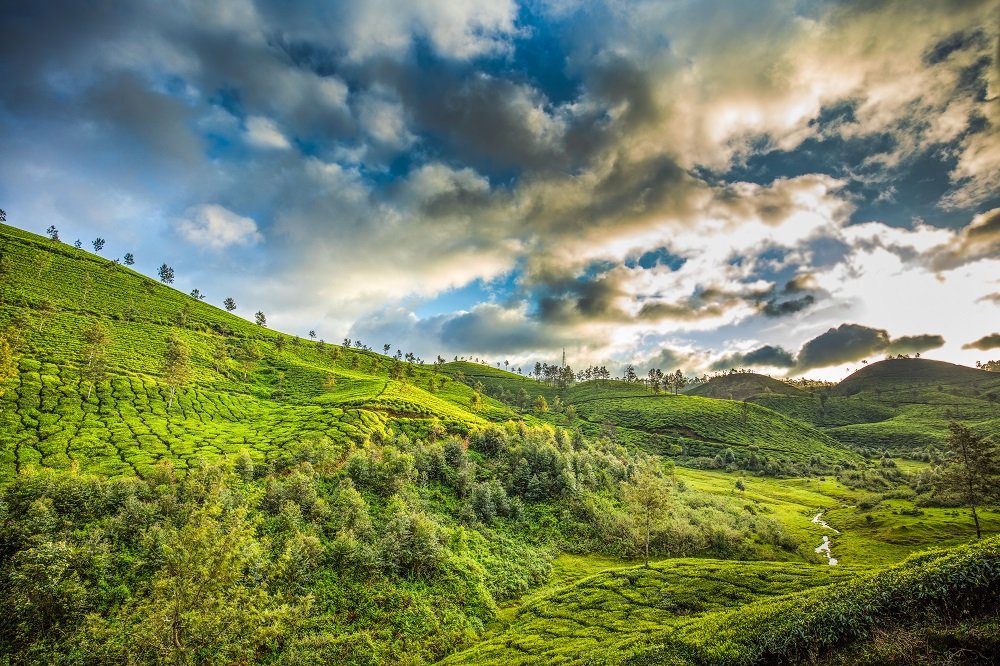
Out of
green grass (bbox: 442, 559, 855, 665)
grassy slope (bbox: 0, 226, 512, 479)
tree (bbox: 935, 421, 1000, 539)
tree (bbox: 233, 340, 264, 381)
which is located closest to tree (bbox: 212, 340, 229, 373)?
grassy slope (bbox: 0, 226, 512, 479)

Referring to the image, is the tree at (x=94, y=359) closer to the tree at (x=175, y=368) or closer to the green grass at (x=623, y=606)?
the tree at (x=175, y=368)

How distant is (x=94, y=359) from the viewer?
3767 inches

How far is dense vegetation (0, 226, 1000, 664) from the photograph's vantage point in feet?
86.2

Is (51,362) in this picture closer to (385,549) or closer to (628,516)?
(385,549)

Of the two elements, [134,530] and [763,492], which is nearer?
[134,530]

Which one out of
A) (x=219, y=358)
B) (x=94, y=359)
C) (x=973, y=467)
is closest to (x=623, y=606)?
(x=973, y=467)

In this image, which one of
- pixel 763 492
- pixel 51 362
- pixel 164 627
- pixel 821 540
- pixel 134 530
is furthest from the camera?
pixel 763 492

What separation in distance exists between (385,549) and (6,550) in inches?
1386

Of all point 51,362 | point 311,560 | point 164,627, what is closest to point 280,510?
point 311,560

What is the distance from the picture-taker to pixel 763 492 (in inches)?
5241

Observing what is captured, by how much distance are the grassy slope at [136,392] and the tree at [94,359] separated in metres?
1.80

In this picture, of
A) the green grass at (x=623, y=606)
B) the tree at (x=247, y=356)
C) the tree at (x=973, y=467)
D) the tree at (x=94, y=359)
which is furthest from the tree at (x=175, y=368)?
the tree at (x=973, y=467)

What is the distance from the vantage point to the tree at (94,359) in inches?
3542

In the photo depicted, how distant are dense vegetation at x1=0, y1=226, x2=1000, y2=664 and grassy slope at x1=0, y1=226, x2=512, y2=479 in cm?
81
